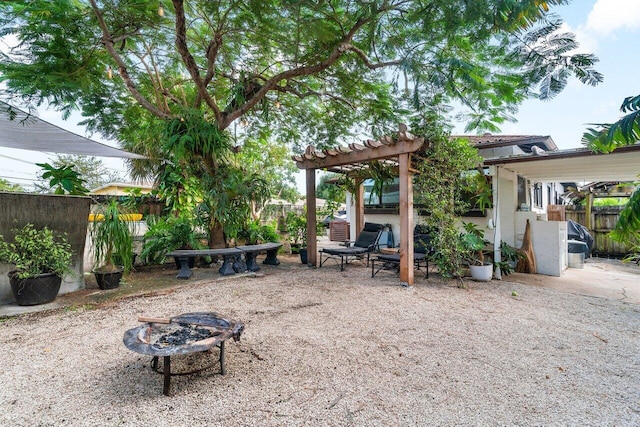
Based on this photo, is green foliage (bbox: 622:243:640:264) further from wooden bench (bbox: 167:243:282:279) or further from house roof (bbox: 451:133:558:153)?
wooden bench (bbox: 167:243:282:279)

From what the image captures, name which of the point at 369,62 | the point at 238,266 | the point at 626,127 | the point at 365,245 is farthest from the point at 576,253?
the point at 238,266

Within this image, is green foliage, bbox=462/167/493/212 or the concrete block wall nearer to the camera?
the concrete block wall

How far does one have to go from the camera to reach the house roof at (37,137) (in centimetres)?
446

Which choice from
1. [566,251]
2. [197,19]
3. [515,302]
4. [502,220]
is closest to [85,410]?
[515,302]

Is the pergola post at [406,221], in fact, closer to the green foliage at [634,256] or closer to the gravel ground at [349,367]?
the gravel ground at [349,367]

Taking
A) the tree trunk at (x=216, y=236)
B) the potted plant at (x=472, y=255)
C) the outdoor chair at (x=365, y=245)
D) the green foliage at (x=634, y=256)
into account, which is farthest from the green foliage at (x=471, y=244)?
the tree trunk at (x=216, y=236)

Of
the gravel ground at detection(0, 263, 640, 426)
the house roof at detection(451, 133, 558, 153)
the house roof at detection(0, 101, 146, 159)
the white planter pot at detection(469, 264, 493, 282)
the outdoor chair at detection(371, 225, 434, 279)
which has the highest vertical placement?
the house roof at detection(451, 133, 558, 153)

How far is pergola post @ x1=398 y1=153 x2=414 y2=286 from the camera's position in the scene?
5.19 metres

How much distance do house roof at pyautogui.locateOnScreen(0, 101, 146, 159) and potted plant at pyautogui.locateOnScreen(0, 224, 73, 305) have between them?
1.63 m

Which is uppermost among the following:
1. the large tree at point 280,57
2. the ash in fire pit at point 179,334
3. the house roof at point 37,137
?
the large tree at point 280,57

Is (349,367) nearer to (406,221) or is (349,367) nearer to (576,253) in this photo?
(406,221)

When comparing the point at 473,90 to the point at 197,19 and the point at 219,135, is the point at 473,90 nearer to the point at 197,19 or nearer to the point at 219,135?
the point at 219,135

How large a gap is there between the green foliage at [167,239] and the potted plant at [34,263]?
83.3 inches

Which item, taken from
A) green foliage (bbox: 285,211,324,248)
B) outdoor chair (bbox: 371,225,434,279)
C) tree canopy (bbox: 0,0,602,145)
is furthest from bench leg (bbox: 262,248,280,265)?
tree canopy (bbox: 0,0,602,145)
